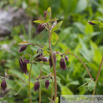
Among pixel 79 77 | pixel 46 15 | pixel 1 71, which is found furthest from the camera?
pixel 1 71

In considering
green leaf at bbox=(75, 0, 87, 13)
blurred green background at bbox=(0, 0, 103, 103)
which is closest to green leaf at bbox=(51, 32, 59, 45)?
blurred green background at bbox=(0, 0, 103, 103)

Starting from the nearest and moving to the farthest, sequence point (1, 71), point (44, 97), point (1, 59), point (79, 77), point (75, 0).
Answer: point (44, 97)
point (79, 77)
point (1, 71)
point (1, 59)
point (75, 0)

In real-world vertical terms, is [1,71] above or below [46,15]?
below

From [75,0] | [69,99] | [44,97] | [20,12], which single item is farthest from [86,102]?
[20,12]

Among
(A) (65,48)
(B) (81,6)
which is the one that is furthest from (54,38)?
(B) (81,6)

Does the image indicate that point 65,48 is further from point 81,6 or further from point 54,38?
point 81,6

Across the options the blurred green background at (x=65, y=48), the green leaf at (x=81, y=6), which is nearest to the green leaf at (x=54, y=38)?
the blurred green background at (x=65, y=48)

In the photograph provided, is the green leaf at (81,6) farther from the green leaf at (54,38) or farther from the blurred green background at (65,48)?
the green leaf at (54,38)

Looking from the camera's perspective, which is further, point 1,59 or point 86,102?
point 1,59

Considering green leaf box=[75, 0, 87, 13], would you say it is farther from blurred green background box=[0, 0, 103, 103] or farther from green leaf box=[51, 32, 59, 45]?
green leaf box=[51, 32, 59, 45]

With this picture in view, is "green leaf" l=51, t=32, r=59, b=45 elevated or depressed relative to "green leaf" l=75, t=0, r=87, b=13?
depressed

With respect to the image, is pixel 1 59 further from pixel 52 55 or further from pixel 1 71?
pixel 52 55
